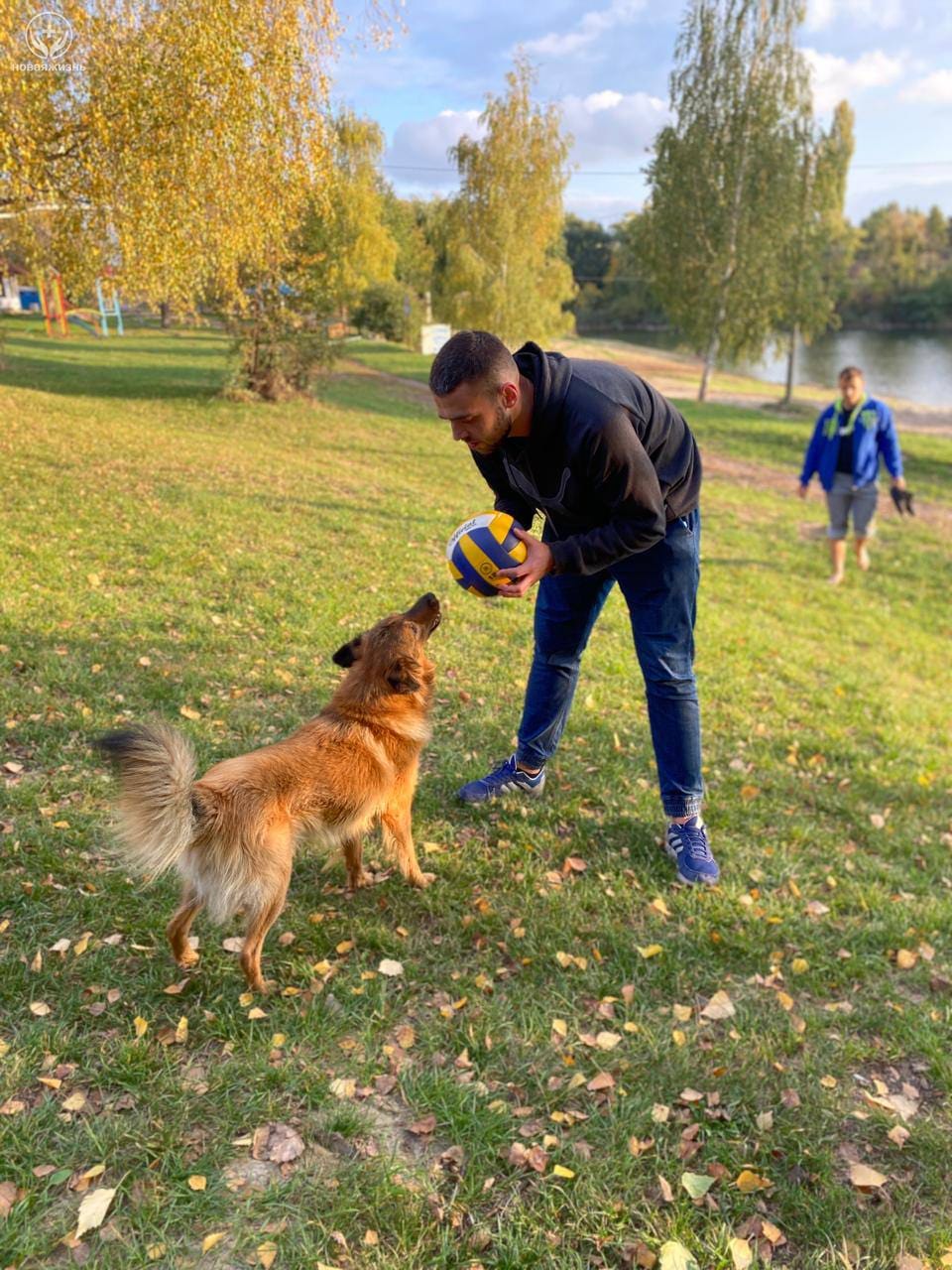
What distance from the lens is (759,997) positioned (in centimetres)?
343

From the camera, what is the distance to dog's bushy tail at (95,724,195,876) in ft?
8.84

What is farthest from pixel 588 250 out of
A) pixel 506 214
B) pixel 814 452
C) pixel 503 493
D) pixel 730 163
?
pixel 503 493

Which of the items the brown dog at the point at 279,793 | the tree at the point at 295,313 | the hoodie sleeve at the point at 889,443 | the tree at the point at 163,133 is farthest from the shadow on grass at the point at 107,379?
the brown dog at the point at 279,793

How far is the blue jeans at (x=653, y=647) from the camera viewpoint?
145 inches

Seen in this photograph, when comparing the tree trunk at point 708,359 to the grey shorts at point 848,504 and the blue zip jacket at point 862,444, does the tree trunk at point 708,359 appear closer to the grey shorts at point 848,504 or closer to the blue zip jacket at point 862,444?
the grey shorts at point 848,504

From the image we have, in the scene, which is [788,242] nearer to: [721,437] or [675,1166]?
[721,437]

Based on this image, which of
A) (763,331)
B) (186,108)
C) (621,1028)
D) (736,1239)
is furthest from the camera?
(763,331)

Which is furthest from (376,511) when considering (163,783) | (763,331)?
(763,331)

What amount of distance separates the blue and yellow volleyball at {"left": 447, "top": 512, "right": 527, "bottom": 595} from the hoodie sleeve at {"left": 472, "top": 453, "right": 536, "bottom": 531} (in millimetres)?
210

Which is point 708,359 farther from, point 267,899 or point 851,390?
point 267,899

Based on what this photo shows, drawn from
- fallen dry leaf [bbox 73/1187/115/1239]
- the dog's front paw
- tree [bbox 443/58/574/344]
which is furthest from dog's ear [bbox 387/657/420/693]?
tree [bbox 443/58/574/344]

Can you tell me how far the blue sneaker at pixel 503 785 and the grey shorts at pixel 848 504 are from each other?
7876mm

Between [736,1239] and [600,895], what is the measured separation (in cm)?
161

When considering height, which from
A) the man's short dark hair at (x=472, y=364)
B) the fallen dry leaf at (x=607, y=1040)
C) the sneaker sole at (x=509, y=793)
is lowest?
the fallen dry leaf at (x=607, y=1040)
